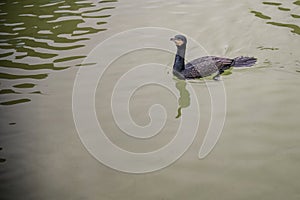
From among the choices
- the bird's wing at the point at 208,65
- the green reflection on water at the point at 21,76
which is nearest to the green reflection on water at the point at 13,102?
the green reflection on water at the point at 21,76

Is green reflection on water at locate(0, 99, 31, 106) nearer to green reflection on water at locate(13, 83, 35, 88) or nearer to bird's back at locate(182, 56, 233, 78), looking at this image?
green reflection on water at locate(13, 83, 35, 88)

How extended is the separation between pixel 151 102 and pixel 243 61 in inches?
71.4

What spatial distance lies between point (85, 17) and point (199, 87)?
370cm

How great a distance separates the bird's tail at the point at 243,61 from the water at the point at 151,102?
12 cm

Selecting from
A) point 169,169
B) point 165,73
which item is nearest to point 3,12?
point 165,73

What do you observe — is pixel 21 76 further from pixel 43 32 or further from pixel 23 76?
pixel 43 32

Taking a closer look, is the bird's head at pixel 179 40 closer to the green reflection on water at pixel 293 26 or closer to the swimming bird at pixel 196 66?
the swimming bird at pixel 196 66

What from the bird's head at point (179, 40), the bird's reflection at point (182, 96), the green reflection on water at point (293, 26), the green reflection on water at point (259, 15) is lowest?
the bird's reflection at point (182, 96)

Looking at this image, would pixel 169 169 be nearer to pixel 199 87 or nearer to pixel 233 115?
pixel 233 115

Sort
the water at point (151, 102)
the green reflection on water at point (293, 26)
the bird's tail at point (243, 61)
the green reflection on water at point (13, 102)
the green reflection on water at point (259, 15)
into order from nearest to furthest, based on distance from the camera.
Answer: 1. the water at point (151, 102)
2. the green reflection on water at point (13, 102)
3. the bird's tail at point (243, 61)
4. the green reflection on water at point (293, 26)
5. the green reflection on water at point (259, 15)

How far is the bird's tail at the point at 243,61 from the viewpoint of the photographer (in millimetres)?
6062

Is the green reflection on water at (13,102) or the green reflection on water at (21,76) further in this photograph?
the green reflection on water at (21,76)

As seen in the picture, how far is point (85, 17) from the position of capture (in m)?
8.25

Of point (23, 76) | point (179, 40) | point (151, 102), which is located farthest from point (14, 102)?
point (179, 40)
